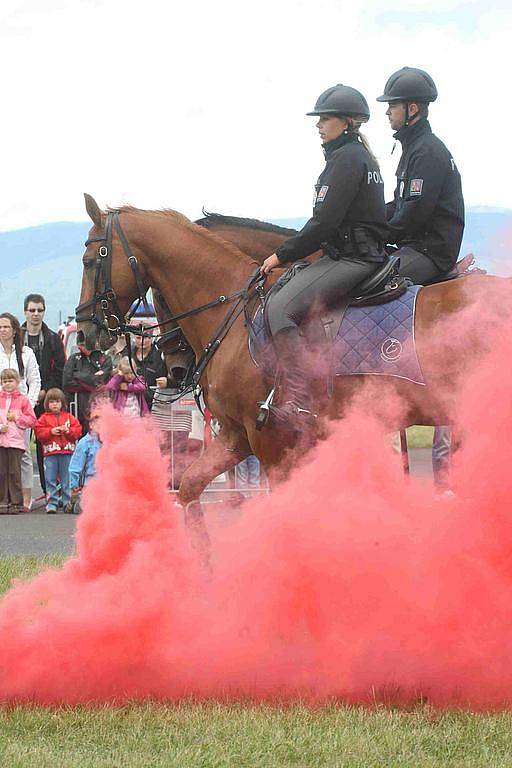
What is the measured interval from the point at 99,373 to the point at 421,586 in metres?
8.09

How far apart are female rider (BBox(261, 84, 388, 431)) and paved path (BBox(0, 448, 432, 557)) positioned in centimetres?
226

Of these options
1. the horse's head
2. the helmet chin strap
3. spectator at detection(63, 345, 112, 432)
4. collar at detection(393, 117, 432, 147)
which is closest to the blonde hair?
spectator at detection(63, 345, 112, 432)

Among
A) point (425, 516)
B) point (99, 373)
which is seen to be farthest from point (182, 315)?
point (99, 373)

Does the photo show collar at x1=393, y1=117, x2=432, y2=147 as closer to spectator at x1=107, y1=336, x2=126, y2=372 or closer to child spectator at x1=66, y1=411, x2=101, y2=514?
child spectator at x1=66, y1=411, x2=101, y2=514

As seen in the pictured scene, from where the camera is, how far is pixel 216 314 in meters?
7.49

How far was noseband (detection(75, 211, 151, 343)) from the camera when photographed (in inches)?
302

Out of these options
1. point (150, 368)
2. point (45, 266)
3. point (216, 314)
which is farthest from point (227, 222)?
point (45, 266)

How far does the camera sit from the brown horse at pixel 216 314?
688 centimetres

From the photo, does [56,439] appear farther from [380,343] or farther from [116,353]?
[380,343]

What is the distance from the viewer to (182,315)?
25.0 ft

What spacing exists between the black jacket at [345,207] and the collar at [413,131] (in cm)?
90

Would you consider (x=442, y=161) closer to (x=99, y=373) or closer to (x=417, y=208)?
(x=417, y=208)

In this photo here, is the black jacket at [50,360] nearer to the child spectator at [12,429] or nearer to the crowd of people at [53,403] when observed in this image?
the crowd of people at [53,403]

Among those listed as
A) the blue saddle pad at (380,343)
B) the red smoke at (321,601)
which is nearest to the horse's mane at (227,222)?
the blue saddle pad at (380,343)
